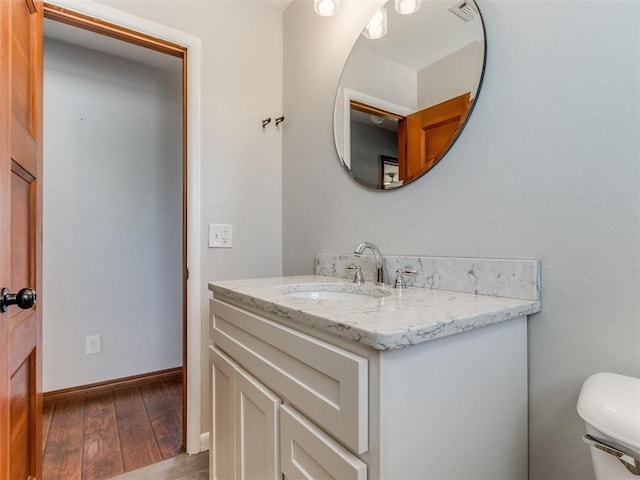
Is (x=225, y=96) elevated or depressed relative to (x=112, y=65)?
depressed

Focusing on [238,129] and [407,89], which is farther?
[238,129]

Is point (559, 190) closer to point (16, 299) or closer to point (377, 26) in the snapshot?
point (377, 26)

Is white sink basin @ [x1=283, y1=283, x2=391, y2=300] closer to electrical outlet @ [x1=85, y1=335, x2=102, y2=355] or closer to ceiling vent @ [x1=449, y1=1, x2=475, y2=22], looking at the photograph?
ceiling vent @ [x1=449, y1=1, x2=475, y2=22]

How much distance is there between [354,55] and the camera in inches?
56.3

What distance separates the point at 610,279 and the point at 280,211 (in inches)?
58.8

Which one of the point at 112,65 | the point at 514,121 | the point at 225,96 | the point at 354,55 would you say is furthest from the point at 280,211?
the point at 112,65

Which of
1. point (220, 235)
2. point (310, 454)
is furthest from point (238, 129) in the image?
point (310, 454)

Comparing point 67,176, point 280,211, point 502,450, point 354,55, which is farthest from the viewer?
point 67,176

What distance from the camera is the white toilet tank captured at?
51 centimetres

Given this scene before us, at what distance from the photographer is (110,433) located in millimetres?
1770

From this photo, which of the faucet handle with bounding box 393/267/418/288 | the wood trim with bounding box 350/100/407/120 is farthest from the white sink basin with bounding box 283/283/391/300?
the wood trim with bounding box 350/100/407/120

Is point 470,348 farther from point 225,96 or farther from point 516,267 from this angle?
point 225,96

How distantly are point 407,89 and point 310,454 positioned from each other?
3.77 feet

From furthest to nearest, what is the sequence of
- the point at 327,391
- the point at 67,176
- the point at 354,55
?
the point at 67,176
the point at 354,55
the point at 327,391
